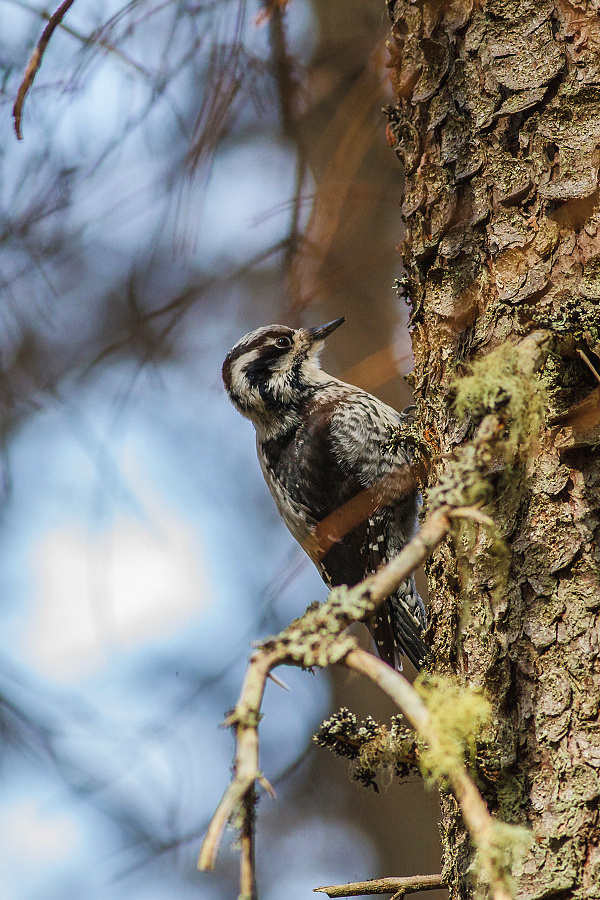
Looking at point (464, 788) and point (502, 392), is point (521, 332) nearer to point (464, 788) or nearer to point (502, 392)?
point (502, 392)

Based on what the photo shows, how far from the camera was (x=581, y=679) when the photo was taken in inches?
53.2

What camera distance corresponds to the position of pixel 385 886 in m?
1.51

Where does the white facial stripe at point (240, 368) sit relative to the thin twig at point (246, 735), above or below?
above

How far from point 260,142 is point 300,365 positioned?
1.75 m

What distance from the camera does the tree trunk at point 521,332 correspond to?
53.0 inches

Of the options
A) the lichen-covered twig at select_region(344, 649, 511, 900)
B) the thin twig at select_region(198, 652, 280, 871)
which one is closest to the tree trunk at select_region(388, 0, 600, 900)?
the lichen-covered twig at select_region(344, 649, 511, 900)

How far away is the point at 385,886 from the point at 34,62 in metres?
1.70

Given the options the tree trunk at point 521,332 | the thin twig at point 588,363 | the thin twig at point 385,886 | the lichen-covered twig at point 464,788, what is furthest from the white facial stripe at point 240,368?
the lichen-covered twig at point 464,788

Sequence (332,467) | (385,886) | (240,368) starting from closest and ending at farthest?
(385,886)
(332,467)
(240,368)

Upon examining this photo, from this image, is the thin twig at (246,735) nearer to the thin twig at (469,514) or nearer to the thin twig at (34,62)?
the thin twig at (469,514)

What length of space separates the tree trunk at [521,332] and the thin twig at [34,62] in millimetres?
858

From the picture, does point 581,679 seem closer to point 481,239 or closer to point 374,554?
point 481,239

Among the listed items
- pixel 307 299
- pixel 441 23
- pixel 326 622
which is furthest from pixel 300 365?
pixel 326 622

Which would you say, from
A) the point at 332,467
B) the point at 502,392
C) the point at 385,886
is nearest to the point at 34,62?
the point at 502,392
